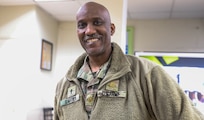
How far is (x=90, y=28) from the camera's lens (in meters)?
0.93

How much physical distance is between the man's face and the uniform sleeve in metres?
0.21

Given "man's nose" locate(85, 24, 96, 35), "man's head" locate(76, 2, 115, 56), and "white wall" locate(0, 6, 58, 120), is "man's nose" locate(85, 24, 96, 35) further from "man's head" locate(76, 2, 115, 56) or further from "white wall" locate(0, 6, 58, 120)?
"white wall" locate(0, 6, 58, 120)

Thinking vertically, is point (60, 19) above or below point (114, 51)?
above

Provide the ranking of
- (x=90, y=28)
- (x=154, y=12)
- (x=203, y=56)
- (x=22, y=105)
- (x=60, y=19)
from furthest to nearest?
(x=60, y=19) → (x=154, y=12) → (x=22, y=105) → (x=203, y=56) → (x=90, y=28)

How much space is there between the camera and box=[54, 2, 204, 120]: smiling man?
85 centimetres

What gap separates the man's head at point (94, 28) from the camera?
930mm

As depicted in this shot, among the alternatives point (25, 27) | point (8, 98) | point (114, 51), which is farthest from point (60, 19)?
point (114, 51)

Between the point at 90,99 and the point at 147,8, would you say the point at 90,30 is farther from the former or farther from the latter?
the point at 147,8

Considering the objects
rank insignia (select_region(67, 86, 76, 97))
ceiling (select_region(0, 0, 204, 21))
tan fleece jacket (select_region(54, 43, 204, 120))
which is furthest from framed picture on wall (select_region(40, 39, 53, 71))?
tan fleece jacket (select_region(54, 43, 204, 120))

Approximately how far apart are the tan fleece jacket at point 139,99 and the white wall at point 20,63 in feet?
9.13

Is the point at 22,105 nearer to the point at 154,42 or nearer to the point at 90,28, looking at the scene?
the point at 154,42

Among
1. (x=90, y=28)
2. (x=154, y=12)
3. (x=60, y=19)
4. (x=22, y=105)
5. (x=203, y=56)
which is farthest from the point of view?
(x=60, y=19)

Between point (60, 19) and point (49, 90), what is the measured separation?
1243mm

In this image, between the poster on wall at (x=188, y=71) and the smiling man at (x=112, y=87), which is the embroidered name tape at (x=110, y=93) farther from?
the poster on wall at (x=188, y=71)
